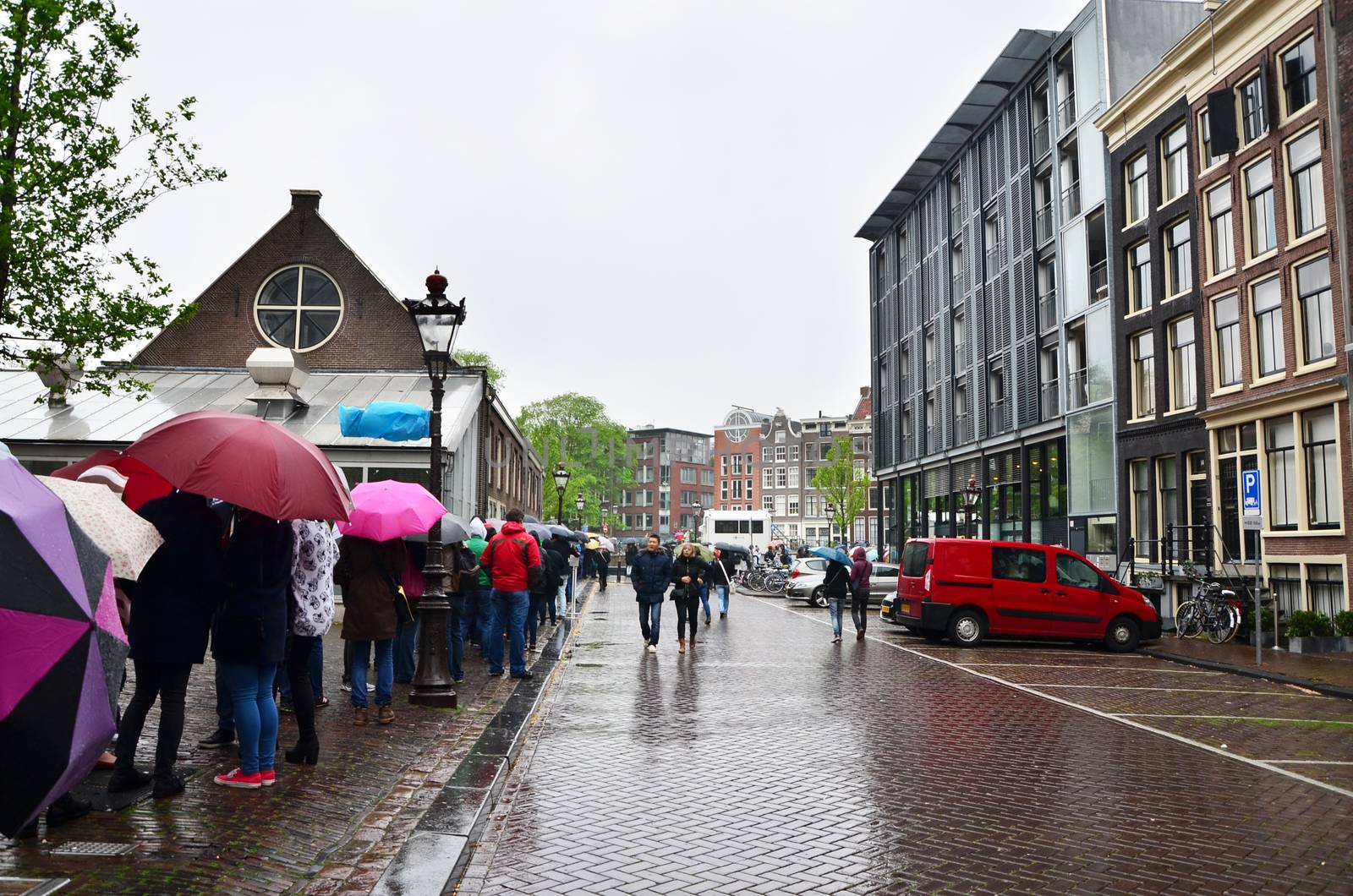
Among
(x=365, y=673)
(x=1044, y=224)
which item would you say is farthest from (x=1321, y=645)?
(x=1044, y=224)

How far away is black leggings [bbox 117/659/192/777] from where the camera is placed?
6.22 m

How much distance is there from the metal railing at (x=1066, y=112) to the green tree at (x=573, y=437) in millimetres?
55070

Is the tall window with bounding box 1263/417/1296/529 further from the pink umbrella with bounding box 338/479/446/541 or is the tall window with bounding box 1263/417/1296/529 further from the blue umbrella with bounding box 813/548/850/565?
the pink umbrella with bounding box 338/479/446/541

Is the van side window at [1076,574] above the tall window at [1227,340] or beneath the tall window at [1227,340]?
beneath

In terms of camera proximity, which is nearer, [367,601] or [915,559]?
[367,601]

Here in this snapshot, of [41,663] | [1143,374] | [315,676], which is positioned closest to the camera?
[41,663]

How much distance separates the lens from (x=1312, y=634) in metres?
18.9

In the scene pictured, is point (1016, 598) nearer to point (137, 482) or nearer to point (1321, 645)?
point (1321, 645)

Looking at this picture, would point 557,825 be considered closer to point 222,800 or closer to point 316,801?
point 316,801

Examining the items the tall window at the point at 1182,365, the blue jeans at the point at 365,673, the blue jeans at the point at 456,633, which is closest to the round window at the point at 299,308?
the blue jeans at the point at 456,633

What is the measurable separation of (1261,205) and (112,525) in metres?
23.3

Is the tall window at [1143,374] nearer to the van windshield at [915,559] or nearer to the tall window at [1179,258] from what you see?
the tall window at [1179,258]

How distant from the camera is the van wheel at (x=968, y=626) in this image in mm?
18734

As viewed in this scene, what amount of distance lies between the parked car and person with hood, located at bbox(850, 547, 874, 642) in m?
8.12
